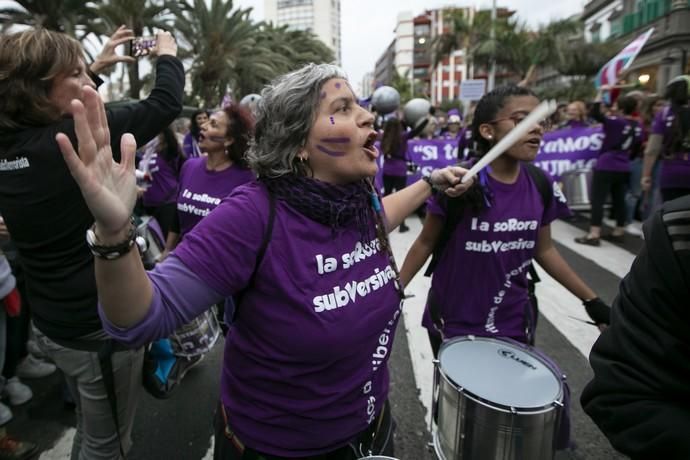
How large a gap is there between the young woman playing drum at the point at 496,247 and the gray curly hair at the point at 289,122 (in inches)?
35.3

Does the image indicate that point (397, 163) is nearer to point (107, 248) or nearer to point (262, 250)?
point (262, 250)

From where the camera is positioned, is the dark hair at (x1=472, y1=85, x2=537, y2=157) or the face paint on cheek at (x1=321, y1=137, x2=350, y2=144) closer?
the face paint on cheek at (x1=321, y1=137, x2=350, y2=144)

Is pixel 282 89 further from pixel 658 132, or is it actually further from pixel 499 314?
pixel 658 132

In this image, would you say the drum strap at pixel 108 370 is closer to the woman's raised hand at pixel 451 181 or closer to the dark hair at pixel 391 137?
the woman's raised hand at pixel 451 181

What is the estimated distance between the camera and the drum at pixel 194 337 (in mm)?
2197

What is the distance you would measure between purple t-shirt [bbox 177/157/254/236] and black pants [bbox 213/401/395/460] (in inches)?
72.6

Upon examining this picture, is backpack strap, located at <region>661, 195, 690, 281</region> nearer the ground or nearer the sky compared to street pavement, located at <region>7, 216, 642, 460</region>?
nearer the sky

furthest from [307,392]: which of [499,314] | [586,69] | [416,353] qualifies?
[586,69]

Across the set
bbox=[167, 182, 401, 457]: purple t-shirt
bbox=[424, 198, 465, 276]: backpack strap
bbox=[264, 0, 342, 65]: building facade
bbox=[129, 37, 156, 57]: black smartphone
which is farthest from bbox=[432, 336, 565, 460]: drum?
bbox=[264, 0, 342, 65]: building facade

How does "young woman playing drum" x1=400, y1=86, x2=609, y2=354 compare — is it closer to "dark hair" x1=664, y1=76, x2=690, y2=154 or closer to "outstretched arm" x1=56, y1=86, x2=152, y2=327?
"outstretched arm" x1=56, y1=86, x2=152, y2=327

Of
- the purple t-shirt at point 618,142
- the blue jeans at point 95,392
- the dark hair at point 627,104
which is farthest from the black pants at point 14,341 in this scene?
the dark hair at point 627,104

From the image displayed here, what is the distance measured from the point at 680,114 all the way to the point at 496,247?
13.2 ft

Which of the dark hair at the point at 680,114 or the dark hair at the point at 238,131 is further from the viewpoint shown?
the dark hair at the point at 680,114

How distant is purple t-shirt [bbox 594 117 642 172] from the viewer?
6543mm
